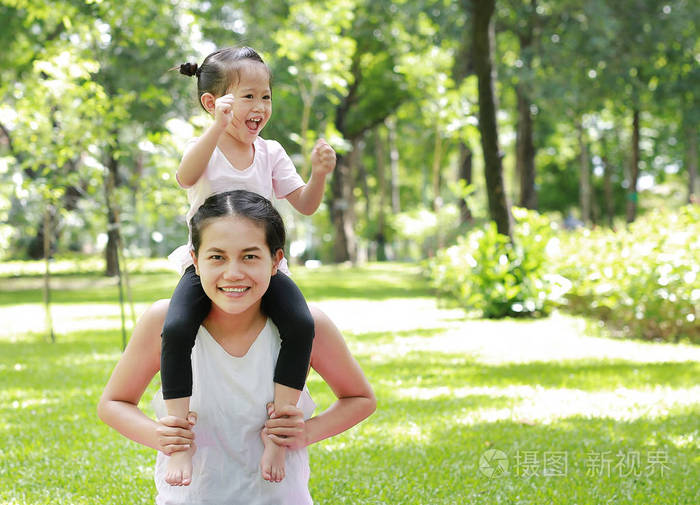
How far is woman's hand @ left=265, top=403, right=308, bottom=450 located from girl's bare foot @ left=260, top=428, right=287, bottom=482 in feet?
0.06

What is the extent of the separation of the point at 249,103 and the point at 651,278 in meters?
7.97

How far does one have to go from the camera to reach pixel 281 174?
3.12 m

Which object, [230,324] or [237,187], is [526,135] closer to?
[237,187]

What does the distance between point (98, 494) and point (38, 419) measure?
2.09m

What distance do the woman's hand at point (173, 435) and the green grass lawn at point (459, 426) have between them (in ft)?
6.27

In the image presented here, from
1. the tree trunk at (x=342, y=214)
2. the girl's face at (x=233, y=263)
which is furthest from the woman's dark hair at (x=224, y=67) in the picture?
the tree trunk at (x=342, y=214)

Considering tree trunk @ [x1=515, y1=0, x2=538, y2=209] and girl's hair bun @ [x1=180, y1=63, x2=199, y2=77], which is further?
tree trunk @ [x1=515, y1=0, x2=538, y2=209]

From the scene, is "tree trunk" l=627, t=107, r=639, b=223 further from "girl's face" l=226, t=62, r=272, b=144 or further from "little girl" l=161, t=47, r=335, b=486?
"girl's face" l=226, t=62, r=272, b=144

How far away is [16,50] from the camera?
21875 mm

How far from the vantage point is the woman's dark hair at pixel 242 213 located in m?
2.50

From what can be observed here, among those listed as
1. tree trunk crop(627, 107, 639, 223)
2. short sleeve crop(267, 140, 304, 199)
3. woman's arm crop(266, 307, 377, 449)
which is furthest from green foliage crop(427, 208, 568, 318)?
tree trunk crop(627, 107, 639, 223)

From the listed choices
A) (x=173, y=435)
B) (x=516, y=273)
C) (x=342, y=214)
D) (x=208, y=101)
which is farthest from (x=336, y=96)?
(x=173, y=435)

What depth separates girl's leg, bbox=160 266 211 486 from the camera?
2441 mm

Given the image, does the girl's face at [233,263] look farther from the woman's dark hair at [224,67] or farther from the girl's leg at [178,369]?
the woman's dark hair at [224,67]
